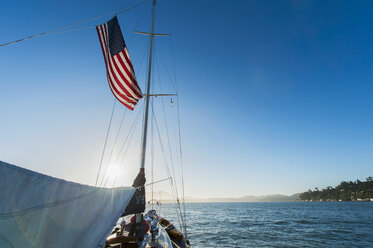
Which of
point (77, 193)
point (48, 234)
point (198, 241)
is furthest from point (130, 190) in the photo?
point (198, 241)

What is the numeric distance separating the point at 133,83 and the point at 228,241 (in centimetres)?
2000

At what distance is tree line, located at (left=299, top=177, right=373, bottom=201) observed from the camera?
455 ft

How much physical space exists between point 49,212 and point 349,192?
21221 cm

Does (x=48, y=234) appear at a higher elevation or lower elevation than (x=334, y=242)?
higher

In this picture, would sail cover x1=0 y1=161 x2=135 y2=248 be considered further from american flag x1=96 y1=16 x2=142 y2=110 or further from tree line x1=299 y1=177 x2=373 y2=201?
A: tree line x1=299 y1=177 x2=373 y2=201

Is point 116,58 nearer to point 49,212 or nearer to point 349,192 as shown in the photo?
point 49,212

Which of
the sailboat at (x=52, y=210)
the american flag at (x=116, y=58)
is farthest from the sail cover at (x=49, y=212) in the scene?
the american flag at (x=116, y=58)

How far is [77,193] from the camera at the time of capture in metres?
3.02

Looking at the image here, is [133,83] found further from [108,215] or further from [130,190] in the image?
[108,215]

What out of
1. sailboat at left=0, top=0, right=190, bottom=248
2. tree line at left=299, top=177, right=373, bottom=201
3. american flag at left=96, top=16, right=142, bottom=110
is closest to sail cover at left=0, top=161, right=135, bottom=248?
sailboat at left=0, top=0, right=190, bottom=248

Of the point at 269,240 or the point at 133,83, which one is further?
the point at 269,240

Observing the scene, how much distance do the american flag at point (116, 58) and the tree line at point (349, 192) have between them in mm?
199435

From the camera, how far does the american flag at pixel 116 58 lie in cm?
770

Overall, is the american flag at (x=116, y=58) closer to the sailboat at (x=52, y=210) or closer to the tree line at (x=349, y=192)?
the sailboat at (x=52, y=210)
